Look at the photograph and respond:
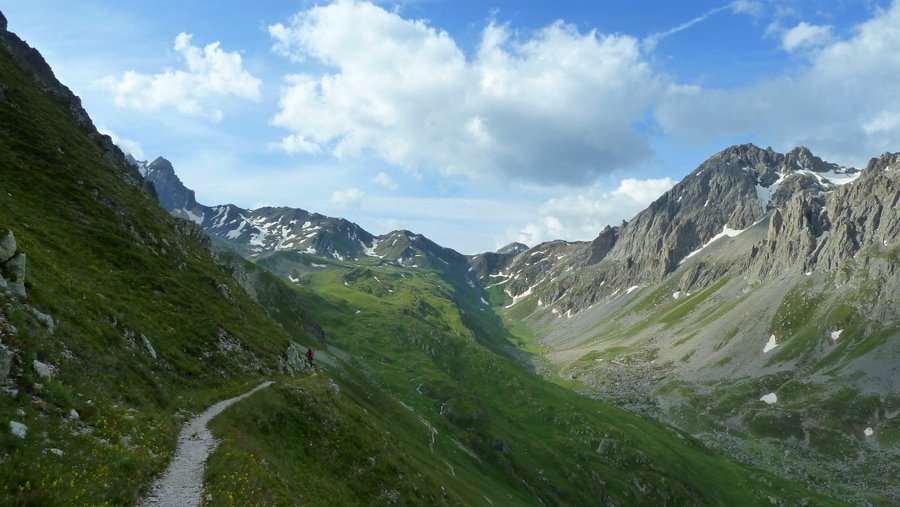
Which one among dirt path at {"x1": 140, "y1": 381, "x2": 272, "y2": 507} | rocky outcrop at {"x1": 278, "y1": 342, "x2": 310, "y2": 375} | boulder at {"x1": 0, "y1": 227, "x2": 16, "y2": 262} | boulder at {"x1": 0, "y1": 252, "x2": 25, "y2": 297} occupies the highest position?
boulder at {"x1": 0, "y1": 227, "x2": 16, "y2": 262}

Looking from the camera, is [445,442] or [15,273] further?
[445,442]

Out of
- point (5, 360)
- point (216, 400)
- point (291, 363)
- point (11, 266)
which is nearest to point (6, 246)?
point (11, 266)

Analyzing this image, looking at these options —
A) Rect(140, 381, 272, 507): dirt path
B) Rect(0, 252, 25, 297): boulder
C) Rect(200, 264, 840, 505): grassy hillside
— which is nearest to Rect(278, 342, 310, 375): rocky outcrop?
Rect(200, 264, 840, 505): grassy hillside

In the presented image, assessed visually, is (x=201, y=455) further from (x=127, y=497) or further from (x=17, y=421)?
(x=17, y=421)

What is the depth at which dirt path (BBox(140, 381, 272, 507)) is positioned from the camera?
1952 centimetres

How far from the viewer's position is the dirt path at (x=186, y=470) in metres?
19.5

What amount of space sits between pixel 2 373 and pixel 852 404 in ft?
755

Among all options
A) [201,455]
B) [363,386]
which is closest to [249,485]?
[201,455]

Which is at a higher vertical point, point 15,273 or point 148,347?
point 15,273

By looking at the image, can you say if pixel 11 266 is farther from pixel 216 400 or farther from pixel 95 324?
pixel 216 400

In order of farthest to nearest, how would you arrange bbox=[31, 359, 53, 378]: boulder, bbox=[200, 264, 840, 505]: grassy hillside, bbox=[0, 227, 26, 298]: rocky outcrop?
bbox=[200, 264, 840, 505]: grassy hillside → bbox=[0, 227, 26, 298]: rocky outcrop → bbox=[31, 359, 53, 378]: boulder

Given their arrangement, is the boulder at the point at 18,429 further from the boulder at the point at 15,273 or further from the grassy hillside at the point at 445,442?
the boulder at the point at 15,273

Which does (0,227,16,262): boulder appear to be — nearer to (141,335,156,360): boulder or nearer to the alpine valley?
the alpine valley

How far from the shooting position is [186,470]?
22547 millimetres
